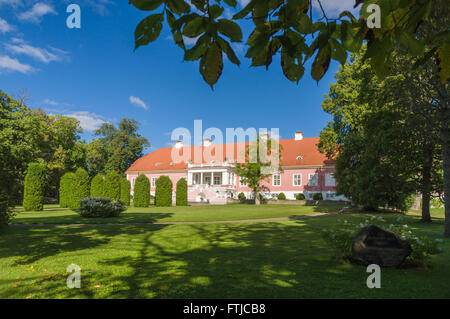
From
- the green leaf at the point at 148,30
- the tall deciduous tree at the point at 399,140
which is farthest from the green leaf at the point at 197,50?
the tall deciduous tree at the point at 399,140

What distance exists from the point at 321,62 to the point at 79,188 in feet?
99.8

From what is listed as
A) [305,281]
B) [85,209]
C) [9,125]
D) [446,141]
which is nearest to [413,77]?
[446,141]

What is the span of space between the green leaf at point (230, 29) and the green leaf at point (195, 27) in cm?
9

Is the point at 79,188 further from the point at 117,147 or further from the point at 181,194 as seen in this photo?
the point at 117,147

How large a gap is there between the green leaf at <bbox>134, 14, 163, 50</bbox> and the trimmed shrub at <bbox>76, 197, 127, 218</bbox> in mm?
18260

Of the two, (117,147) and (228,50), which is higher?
(117,147)

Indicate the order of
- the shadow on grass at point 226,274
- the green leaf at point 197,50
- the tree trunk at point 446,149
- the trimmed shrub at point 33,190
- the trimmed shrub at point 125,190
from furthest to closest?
the trimmed shrub at point 125,190 < the trimmed shrub at point 33,190 < the tree trunk at point 446,149 < the shadow on grass at point 226,274 < the green leaf at point 197,50

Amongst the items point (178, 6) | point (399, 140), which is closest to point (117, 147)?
point (399, 140)

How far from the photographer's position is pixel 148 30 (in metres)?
1.47

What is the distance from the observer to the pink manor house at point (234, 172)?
41.1 meters

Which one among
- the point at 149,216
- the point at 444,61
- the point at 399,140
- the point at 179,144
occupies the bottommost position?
the point at 149,216

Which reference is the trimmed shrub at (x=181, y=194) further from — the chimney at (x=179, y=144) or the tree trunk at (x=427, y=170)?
the tree trunk at (x=427, y=170)

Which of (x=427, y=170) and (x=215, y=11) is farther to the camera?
(x=427, y=170)

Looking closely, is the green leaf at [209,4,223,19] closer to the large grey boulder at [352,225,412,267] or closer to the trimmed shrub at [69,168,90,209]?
the large grey boulder at [352,225,412,267]
